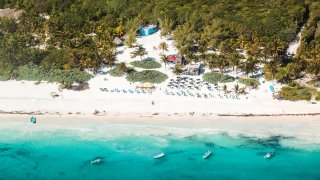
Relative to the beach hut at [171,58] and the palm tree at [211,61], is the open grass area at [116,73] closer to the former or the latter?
the beach hut at [171,58]

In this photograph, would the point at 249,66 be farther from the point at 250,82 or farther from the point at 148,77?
the point at 148,77

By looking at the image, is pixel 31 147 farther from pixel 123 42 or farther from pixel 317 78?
pixel 317 78

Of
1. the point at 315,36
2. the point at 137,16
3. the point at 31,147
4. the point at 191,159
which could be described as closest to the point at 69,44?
the point at 137,16

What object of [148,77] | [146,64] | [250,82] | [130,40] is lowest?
[250,82]

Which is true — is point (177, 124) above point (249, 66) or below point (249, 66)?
below

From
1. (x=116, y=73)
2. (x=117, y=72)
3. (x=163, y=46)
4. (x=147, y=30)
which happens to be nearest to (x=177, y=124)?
(x=116, y=73)

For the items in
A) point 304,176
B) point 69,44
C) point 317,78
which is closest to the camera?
point 304,176

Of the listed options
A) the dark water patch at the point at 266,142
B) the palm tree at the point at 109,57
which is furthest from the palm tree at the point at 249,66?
the palm tree at the point at 109,57
